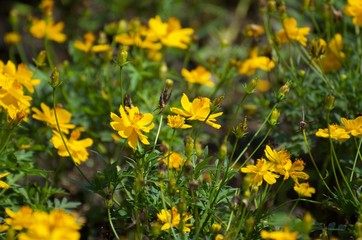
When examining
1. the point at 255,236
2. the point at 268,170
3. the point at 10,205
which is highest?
the point at 268,170

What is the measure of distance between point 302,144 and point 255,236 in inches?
24.1

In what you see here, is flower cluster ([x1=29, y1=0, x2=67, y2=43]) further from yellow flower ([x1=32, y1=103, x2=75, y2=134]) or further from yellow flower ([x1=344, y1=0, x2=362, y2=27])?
yellow flower ([x1=344, y1=0, x2=362, y2=27])

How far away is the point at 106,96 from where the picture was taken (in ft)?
7.97

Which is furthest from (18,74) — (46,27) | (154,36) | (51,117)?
(154,36)

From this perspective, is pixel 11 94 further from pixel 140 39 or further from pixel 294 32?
pixel 294 32

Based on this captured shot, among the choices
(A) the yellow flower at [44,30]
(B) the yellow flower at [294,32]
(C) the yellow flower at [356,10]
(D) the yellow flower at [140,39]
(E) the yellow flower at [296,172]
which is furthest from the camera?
(A) the yellow flower at [44,30]

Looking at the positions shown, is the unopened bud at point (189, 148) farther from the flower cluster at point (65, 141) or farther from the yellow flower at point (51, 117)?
the yellow flower at point (51, 117)

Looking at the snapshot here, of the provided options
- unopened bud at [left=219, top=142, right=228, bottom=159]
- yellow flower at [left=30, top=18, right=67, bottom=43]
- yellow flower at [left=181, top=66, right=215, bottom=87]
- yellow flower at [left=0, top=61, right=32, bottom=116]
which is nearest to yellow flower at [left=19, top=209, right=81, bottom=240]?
unopened bud at [left=219, top=142, right=228, bottom=159]

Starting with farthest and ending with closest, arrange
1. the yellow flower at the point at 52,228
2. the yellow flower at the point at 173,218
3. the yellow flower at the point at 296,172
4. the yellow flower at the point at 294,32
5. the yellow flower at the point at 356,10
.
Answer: the yellow flower at the point at 294,32 → the yellow flower at the point at 356,10 → the yellow flower at the point at 296,172 → the yellow flower at the point at 173,218 → the yellow flower at the point at 52,228

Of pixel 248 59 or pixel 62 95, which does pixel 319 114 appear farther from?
pixel 62 95

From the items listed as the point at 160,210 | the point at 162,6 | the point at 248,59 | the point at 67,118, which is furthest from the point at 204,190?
the point at 162,6

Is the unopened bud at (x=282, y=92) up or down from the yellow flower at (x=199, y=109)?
up

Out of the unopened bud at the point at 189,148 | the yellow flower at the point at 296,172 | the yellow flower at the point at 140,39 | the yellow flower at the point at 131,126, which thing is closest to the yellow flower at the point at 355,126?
the yellow flower at the point at 296,172

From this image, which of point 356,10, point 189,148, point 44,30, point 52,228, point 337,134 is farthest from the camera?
point 44,30
